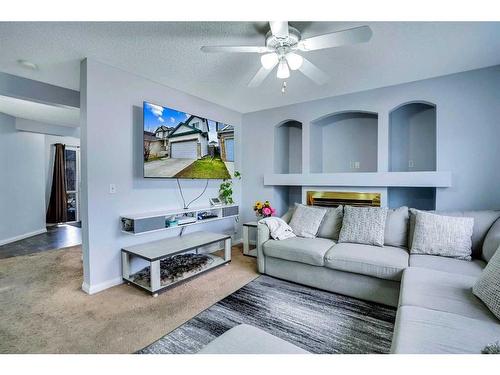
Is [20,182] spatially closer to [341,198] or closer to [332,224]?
[332,224]

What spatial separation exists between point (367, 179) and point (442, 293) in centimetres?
205

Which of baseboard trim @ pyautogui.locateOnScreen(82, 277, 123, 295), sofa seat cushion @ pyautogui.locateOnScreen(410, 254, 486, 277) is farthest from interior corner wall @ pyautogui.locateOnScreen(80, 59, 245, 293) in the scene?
sofa seat cushion @ pyautogui.locateOnScreen(410, 254, 486, 277)

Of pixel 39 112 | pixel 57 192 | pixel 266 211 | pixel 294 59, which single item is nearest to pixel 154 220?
pixel 266 211

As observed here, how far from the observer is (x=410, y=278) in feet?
6.17

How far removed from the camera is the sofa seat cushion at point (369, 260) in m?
2.21

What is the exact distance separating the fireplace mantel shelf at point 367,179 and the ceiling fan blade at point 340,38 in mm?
2090

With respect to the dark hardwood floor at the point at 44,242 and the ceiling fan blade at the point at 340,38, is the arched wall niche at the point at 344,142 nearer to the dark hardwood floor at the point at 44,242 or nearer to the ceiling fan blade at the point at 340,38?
the ceiling fan blade at the point at 340,38

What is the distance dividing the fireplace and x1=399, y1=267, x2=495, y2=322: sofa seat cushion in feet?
5.29

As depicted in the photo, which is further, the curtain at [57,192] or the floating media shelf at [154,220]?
the curtain at [57,192]

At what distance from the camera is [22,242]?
4.61 m

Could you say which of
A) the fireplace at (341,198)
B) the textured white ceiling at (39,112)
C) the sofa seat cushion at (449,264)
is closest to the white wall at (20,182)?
the textured white ceiling at (39,112)

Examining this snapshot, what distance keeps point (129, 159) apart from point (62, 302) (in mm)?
1574

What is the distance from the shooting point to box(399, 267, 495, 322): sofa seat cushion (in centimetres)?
143

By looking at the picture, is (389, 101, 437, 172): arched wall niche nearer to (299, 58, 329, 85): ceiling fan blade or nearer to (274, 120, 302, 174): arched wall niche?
(274, 120, 302, 174): arched wall niche
